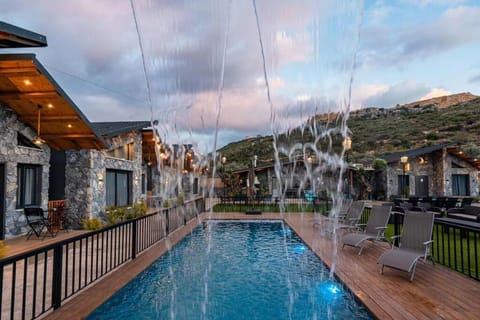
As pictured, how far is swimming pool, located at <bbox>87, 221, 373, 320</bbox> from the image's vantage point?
3.90 m

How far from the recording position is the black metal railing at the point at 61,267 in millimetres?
3195

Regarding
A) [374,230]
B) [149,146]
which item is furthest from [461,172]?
[149,146]

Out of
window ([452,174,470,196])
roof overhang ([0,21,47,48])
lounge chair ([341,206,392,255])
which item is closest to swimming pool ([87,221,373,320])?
lounge chair ([341,206,392,255])

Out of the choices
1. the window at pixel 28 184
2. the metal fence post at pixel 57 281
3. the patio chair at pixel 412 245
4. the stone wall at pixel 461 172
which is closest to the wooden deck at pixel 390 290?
the metal fence post at pixel 57 281

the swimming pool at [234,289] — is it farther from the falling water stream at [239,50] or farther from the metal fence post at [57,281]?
the metal fence post at [57,281]

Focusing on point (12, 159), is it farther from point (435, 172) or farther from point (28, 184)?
point (435, 172)

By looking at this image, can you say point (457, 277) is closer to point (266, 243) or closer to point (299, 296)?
point (299, 296)

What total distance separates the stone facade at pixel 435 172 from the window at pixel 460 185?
236mm

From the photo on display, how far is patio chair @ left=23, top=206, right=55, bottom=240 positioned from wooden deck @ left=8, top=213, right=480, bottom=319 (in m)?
3.95

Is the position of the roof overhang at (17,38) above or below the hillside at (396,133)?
below

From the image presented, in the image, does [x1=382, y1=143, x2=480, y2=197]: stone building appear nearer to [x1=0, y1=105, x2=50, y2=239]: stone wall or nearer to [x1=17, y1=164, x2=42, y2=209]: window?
[x1=17, y1=164, x2=42, y2=209]: window

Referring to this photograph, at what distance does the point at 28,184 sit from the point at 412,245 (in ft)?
33.6

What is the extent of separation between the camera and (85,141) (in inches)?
390

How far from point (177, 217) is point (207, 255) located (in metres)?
3.38
